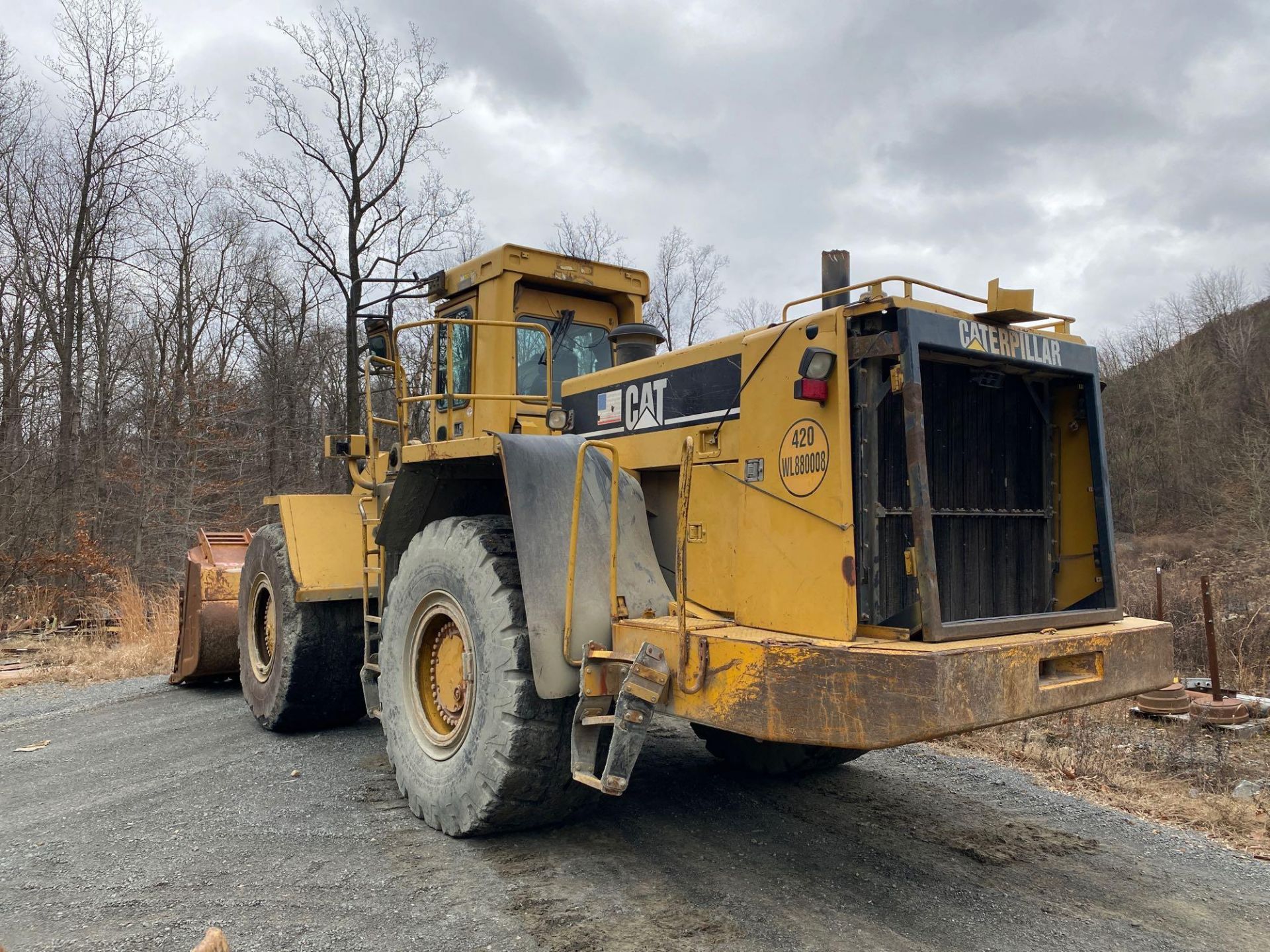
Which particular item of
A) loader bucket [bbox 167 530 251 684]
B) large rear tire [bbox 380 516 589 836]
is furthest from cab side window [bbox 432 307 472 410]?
loader bucket [bbox 167 530 251 684]

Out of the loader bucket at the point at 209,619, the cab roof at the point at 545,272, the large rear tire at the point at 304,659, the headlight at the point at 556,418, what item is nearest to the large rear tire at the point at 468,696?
the headlight at the point at 556,418

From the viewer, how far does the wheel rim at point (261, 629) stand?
683 centimetres

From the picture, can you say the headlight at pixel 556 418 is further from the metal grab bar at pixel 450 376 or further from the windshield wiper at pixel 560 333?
the windshield wiper at pixel 560 333

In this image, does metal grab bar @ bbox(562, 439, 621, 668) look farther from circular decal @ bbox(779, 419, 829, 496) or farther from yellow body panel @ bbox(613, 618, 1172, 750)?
circular decal @ bbox(779, 419, 829, 496)

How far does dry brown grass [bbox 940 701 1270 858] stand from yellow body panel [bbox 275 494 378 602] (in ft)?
14.0

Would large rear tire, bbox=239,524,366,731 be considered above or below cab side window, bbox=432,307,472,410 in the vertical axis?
below

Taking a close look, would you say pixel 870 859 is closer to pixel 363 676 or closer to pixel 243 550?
pixel 363 676

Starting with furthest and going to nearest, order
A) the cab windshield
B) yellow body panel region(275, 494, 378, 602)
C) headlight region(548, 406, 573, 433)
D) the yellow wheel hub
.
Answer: yellow body panel region(275, 494, 378, 602)
the cab windshield
headlight region(548, 406, 573, 433)
the yellow wheel hub

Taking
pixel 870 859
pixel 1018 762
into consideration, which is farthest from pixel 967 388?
pixel 1018 762

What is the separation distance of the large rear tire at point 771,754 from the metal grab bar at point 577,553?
163 centimetres

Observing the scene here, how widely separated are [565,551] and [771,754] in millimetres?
2233

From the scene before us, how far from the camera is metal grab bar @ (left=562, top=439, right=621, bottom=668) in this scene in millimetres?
3826

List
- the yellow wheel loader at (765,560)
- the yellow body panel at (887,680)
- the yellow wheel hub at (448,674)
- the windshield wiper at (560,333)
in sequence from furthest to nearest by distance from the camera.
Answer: the windshield wiper at (560,333) → the yellow wheel hub at (448,674) → the yellow wheel loader at (765,560) → the yellow body panel at (887,680)

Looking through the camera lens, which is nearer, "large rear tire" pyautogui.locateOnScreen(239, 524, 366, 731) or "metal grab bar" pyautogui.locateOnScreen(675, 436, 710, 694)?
"metal grab bar" pyautogui.locateOnScreen(675, 436, 710, 694)
